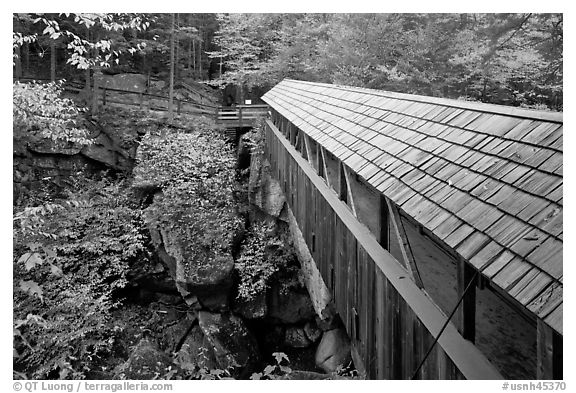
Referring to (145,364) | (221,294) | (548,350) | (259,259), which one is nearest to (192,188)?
(259,259)

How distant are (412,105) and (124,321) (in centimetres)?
945

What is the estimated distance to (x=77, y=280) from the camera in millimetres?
11328

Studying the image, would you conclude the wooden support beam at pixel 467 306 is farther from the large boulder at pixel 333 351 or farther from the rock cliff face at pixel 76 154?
the rock cliff face at pixel 76 154

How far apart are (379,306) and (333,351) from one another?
21.6 ft

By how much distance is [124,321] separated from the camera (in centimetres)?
1117

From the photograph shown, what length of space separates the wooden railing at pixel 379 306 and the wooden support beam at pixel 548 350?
13.8 inches

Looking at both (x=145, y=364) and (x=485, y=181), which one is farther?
(x=145, y=364)

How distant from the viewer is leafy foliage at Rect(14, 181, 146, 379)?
9461 mm

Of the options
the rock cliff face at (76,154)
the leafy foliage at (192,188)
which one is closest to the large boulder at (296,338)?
the leafy foliage at (192,188)

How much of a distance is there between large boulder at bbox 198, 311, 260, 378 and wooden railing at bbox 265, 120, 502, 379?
4.30 m

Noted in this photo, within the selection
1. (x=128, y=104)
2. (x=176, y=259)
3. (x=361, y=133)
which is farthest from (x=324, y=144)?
(x=128, y=104)

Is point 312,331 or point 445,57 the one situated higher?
point 445,57

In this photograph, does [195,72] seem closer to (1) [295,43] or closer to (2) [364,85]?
(1) [295,43]

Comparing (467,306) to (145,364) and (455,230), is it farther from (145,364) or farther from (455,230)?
(145,364)
